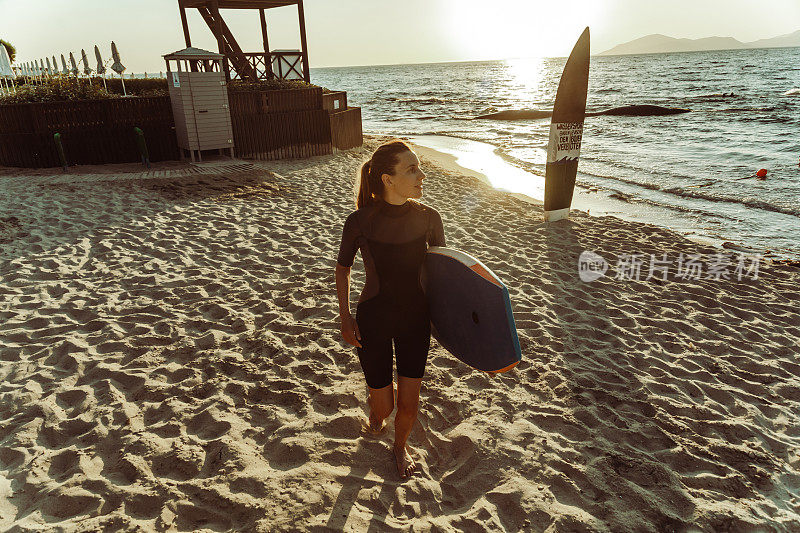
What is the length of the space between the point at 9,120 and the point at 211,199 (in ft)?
20.0

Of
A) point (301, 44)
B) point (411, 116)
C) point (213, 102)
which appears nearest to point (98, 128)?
point (213, 102)

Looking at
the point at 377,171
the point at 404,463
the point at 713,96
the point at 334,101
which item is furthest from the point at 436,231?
the point at 713,96

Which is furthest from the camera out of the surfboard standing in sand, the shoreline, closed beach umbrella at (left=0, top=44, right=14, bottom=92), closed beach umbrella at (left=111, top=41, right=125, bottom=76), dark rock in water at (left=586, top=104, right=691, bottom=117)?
dark rock in water at (left=586, top=104, right=691, bottom=117)

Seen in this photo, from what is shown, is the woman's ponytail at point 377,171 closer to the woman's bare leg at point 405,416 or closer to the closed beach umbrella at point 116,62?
the woman's bare leg at point 405,416

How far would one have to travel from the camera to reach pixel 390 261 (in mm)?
2418

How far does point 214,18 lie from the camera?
593 inches

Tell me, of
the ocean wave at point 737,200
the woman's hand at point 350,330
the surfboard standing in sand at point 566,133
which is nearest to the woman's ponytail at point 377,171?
the woman's hand at point 350,330

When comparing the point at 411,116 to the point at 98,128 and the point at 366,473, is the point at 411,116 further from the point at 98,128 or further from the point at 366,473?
the point at 366,473

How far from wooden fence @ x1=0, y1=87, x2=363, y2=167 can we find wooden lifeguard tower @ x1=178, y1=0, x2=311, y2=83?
9.78ft

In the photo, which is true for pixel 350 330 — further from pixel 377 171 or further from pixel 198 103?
pixel 198 103

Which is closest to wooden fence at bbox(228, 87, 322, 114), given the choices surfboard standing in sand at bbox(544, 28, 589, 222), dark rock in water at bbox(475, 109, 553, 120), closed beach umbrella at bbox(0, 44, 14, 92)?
closed beach umbrella at bbox(0, 44, 14, 92)

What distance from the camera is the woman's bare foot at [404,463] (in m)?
2.79

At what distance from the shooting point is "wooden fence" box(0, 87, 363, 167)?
35.2 feet

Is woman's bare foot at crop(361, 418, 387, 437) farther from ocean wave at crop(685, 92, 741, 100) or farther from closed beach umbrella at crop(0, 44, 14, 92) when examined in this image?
ocean wave at crop(685, 92, 741, 100)
